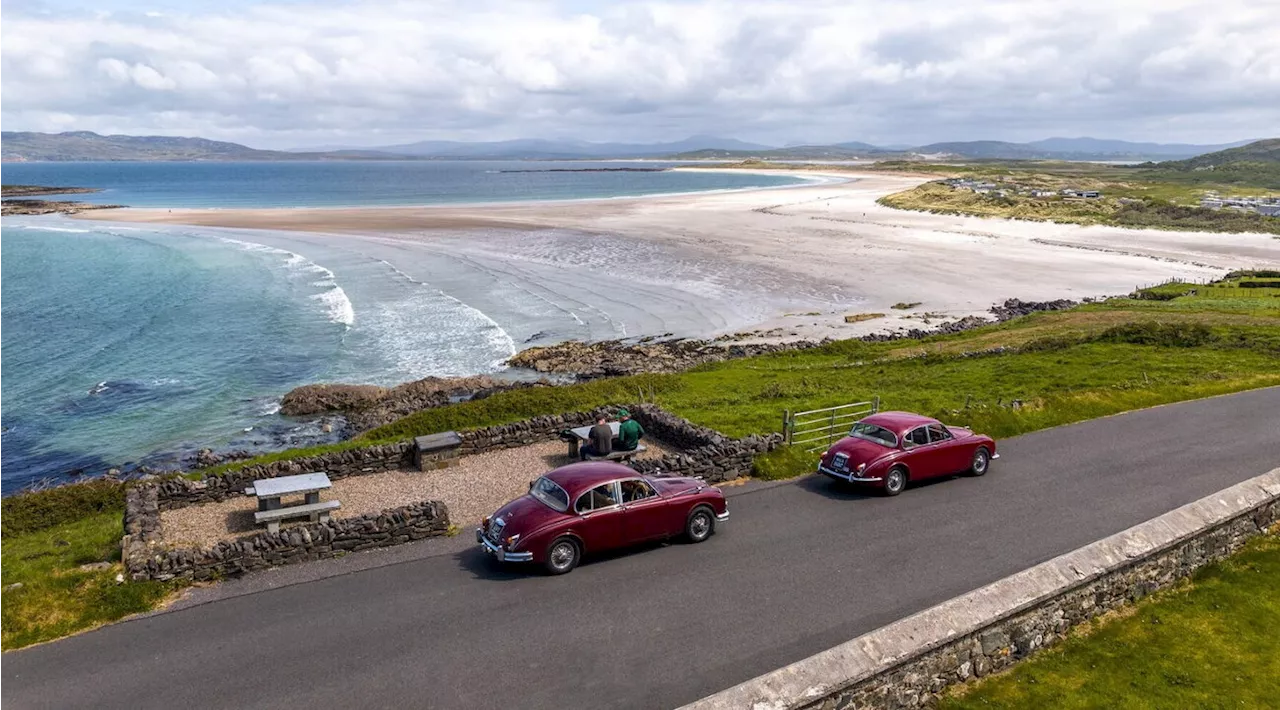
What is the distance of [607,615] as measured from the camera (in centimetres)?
→ 1310

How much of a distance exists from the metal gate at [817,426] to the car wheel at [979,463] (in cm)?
335

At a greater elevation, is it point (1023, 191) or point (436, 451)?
point (1023, 191)

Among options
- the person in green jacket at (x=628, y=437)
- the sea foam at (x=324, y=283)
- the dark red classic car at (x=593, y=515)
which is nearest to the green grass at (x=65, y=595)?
the dark red classic car at (x=593, y=515)

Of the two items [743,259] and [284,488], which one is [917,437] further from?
[743,259]

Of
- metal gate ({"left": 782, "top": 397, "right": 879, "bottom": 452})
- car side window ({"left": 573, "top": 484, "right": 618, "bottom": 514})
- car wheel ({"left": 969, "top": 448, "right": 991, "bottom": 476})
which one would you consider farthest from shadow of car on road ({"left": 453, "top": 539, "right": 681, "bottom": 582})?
car wheel ({"left": 969, "top": 448, "right": 991, "bottom": 476})

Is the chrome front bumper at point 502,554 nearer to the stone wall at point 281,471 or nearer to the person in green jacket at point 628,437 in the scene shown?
the person in green jacket at point 628,437

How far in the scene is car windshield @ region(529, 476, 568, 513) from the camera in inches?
584

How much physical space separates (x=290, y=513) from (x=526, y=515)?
5.67 m

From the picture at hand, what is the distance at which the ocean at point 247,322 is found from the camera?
110 feet

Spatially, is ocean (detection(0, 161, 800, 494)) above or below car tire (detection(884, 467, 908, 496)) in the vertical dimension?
below

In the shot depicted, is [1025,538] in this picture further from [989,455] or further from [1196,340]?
[1196,340]

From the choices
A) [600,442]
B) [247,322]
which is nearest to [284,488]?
[600,442]

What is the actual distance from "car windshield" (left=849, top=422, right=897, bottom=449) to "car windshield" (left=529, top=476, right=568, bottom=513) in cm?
791

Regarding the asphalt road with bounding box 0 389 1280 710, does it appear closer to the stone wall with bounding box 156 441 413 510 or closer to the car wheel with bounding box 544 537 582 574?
the car wheel with bounding box 544 537 582 574
